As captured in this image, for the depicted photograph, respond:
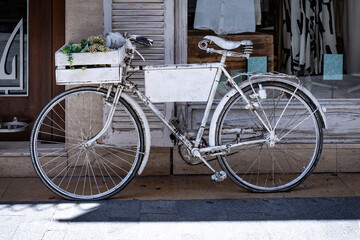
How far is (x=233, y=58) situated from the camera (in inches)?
237

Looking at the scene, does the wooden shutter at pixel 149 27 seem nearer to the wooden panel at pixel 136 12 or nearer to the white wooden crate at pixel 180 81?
the wooden panel at pixel 136 12

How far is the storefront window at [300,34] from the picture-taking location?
6.09m

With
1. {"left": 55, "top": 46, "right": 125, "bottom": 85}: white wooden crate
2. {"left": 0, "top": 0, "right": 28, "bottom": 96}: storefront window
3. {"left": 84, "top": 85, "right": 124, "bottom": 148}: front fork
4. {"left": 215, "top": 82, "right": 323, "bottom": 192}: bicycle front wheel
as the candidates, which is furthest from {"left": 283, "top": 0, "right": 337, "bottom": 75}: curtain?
{"left": 0, "top": 0, "right": 28, "bottom": 96}: storefront window

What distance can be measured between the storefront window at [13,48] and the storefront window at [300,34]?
1.78 meters

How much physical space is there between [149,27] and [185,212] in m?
1.78

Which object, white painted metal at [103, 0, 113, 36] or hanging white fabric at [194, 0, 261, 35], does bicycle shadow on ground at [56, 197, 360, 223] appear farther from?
hanging white fabric at [194, 0, 261, 35]

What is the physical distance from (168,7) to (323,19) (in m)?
1.63

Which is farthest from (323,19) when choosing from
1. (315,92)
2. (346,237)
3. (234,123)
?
(346,237)

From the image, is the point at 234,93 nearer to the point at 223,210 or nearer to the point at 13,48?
the point at 223,210

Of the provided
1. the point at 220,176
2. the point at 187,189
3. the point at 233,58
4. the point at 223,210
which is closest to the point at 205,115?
the point at 220,176

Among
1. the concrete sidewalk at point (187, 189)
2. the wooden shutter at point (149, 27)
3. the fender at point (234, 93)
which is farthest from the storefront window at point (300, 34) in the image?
the concrete sidewalk at point (187, 189)

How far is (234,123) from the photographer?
19.3 ft

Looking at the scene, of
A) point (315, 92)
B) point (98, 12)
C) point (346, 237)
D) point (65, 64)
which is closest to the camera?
point (346, 237)

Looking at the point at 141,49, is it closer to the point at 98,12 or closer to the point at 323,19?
the point at 98,12
